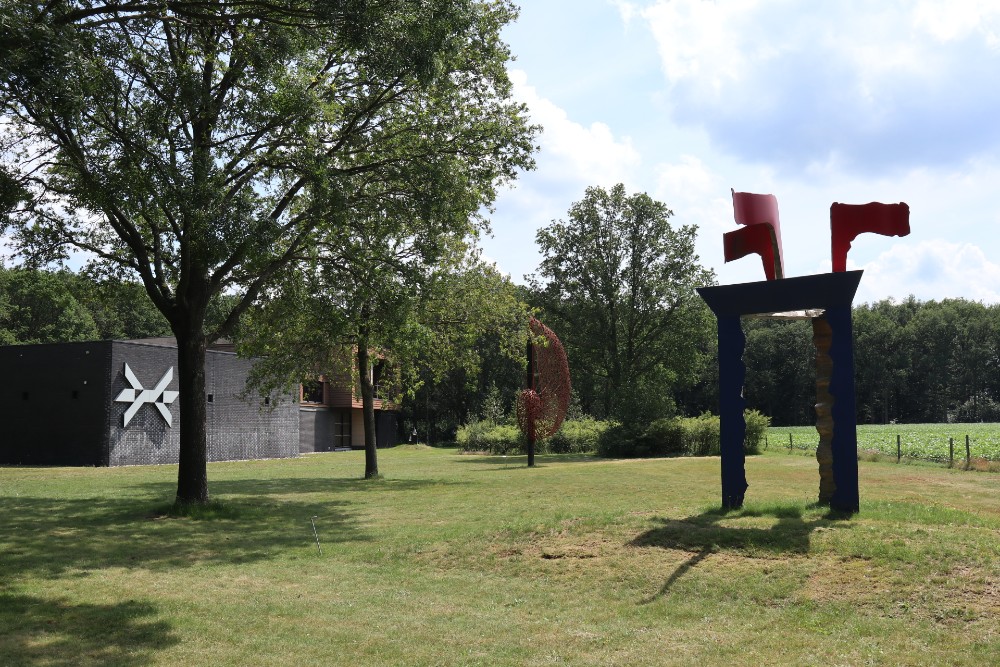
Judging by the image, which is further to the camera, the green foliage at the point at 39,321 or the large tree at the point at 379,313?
the green foliage at the point at 39,321

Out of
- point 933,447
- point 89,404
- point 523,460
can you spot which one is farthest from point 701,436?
point 89,404

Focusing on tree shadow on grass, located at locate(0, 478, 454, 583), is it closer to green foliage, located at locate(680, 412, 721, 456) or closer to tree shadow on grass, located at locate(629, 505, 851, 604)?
tree shadow on grass, located at locate(629, 505, 851, 604)

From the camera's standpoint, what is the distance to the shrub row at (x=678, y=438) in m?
36.3

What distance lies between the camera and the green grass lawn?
711 centimetres

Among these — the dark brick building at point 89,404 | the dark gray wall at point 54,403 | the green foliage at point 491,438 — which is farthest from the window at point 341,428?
the dark gray wall at point 54,403

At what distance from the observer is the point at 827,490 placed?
1264 centimetres

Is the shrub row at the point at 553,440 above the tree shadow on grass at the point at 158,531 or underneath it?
underneath

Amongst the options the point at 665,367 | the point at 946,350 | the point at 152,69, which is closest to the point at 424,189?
the point at 152,69

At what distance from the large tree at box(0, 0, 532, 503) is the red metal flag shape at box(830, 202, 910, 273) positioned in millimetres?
6324

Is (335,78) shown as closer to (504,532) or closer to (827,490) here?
(504,532)

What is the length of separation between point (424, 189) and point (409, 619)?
33.3 ft

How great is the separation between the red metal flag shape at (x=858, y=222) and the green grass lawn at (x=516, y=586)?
389 cm

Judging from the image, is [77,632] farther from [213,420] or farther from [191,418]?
[213,420]

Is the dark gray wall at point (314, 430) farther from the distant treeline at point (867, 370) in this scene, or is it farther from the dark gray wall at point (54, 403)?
the dark gray wall at point (54, 403)
